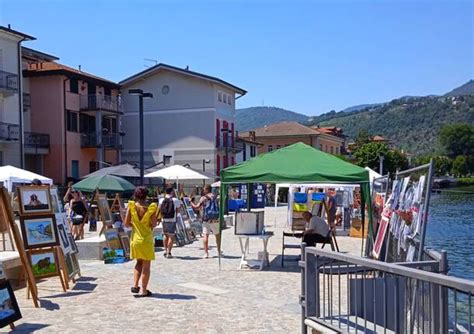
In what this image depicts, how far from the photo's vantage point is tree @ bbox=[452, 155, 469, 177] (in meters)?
103

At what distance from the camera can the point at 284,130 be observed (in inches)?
2810

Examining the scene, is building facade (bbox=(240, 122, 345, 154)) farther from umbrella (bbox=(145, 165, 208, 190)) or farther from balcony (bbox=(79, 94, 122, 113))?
umbrella (bbox=(145, 165, 208, 190))

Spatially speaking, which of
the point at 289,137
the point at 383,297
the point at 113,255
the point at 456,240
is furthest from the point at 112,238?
the point at 289,137

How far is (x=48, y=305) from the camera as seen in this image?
→ 7629 millimetres

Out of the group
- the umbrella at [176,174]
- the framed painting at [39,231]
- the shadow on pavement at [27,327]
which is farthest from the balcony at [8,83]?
the shadow on pavement at [27,327]

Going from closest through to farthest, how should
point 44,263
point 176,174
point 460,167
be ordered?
point 44,263
point 176,174
point 460,167

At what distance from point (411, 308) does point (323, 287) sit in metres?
1.07

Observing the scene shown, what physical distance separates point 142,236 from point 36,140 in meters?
31.9

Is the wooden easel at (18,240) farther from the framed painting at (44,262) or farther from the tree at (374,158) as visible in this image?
the tree at (374,158)

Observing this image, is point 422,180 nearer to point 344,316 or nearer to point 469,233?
point 344,316

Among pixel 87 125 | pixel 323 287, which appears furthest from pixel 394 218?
pixel 87 125

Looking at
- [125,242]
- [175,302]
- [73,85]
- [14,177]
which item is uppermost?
[73,85]

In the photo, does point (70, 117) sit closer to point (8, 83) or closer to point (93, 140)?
point (93, 140)

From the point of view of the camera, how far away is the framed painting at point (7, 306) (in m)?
6.10
